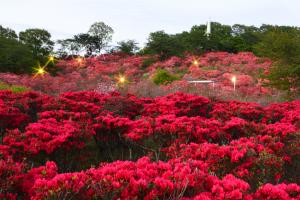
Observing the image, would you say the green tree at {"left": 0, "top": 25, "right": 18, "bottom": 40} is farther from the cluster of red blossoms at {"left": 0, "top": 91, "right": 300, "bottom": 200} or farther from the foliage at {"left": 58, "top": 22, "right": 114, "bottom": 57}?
the cluster of red blossoms at {"left": 0, "top": 91, "right": 300, "bottom": 200}

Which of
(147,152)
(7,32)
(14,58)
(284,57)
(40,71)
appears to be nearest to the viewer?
(147,152)

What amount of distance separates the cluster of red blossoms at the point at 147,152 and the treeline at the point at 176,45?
4525mm

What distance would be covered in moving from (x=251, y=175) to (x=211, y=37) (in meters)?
40.5

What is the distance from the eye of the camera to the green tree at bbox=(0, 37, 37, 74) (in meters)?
30.6

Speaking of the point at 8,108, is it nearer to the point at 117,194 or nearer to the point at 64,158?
the point at 64,158

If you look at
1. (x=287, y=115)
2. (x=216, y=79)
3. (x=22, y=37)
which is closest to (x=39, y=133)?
(x=287, y=115)

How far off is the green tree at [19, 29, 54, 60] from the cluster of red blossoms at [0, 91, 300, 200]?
30088mm

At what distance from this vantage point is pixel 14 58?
102 ft

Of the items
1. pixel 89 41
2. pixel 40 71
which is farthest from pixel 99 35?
pixel 40 71

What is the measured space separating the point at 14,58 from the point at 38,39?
9230 millimetres

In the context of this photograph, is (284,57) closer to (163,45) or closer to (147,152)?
(147,152)

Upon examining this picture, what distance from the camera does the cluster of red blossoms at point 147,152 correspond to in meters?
3.57

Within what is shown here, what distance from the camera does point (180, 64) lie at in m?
36.5

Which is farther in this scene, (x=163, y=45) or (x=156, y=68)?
(x=163, y=45)
